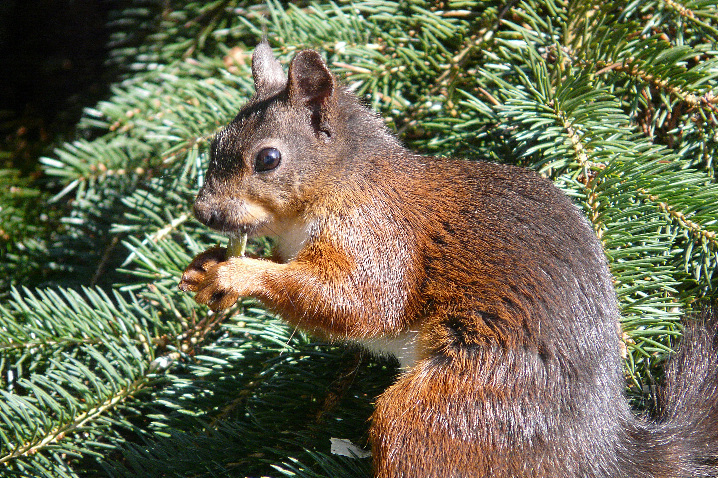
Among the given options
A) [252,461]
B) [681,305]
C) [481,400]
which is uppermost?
[681,305]

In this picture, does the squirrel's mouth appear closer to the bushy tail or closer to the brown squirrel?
the brown squirrel

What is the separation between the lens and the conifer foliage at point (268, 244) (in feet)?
4.93

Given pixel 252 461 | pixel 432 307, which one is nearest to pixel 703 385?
pixel 432 307

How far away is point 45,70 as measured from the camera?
2680 mm

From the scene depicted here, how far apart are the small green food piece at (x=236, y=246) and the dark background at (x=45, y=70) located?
1.23 m

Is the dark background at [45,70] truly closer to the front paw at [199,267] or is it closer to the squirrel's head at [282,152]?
the squirrel's head at [282,152]

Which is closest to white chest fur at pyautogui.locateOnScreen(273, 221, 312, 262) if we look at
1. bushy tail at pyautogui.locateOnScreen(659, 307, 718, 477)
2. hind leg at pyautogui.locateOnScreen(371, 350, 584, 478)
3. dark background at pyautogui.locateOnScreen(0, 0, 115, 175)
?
hind leg at pyautogui.locateOnScreen(371, 350, 584, 478)

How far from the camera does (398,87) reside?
1.92 m

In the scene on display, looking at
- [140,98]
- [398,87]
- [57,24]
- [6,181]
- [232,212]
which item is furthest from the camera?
[57,24]

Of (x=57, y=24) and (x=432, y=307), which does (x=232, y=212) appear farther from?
(x=57, y=24)

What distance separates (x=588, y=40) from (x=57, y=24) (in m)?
2.04

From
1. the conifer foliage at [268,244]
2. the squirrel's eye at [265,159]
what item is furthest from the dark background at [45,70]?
the squirrel's eye at [265,159]

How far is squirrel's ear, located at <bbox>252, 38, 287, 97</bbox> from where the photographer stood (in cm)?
183

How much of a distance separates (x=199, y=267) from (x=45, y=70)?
1.53 metres
